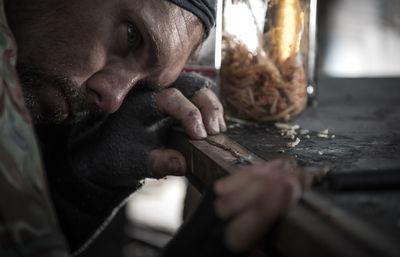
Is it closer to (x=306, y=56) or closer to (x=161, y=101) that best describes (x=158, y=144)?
(x=161, y=101)

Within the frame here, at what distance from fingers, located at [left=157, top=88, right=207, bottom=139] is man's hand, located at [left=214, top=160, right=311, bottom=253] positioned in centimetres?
37

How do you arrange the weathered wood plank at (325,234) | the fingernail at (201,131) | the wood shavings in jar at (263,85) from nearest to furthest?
the weathered wood plank at (325,234)
the fingernail at (201,131)
the wood shavings in jar at (263,85)

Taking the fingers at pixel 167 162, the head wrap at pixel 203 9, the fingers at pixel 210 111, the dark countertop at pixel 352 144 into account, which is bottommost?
the fingers at pixel 167 162

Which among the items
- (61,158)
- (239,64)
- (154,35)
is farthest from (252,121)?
(61,158)

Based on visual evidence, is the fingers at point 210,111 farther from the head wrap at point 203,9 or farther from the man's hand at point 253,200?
the man's hand at point 253,200

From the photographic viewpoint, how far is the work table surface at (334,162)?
0.34 meters

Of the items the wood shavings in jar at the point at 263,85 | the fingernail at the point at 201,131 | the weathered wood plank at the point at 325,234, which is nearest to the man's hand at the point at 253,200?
the weathered wood plank at the point at 325,234

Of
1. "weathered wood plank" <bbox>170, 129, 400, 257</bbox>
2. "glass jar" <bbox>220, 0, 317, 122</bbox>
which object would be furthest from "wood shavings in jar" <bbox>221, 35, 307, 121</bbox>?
"weathered wood plank" <bbox>170, 129, 400, 257</bbox>

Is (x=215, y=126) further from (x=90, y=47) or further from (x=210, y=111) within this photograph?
(x=90, y=47)

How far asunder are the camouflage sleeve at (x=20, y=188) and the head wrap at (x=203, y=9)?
453 mm

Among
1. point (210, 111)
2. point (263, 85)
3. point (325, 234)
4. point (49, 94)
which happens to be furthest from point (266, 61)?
point (325, 234)

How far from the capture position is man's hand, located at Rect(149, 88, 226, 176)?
791mm

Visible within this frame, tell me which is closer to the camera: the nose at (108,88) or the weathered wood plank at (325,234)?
the weathered wood plank at (325,234)

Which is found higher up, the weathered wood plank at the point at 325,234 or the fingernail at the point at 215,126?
the fingernail at the point at 215,126
